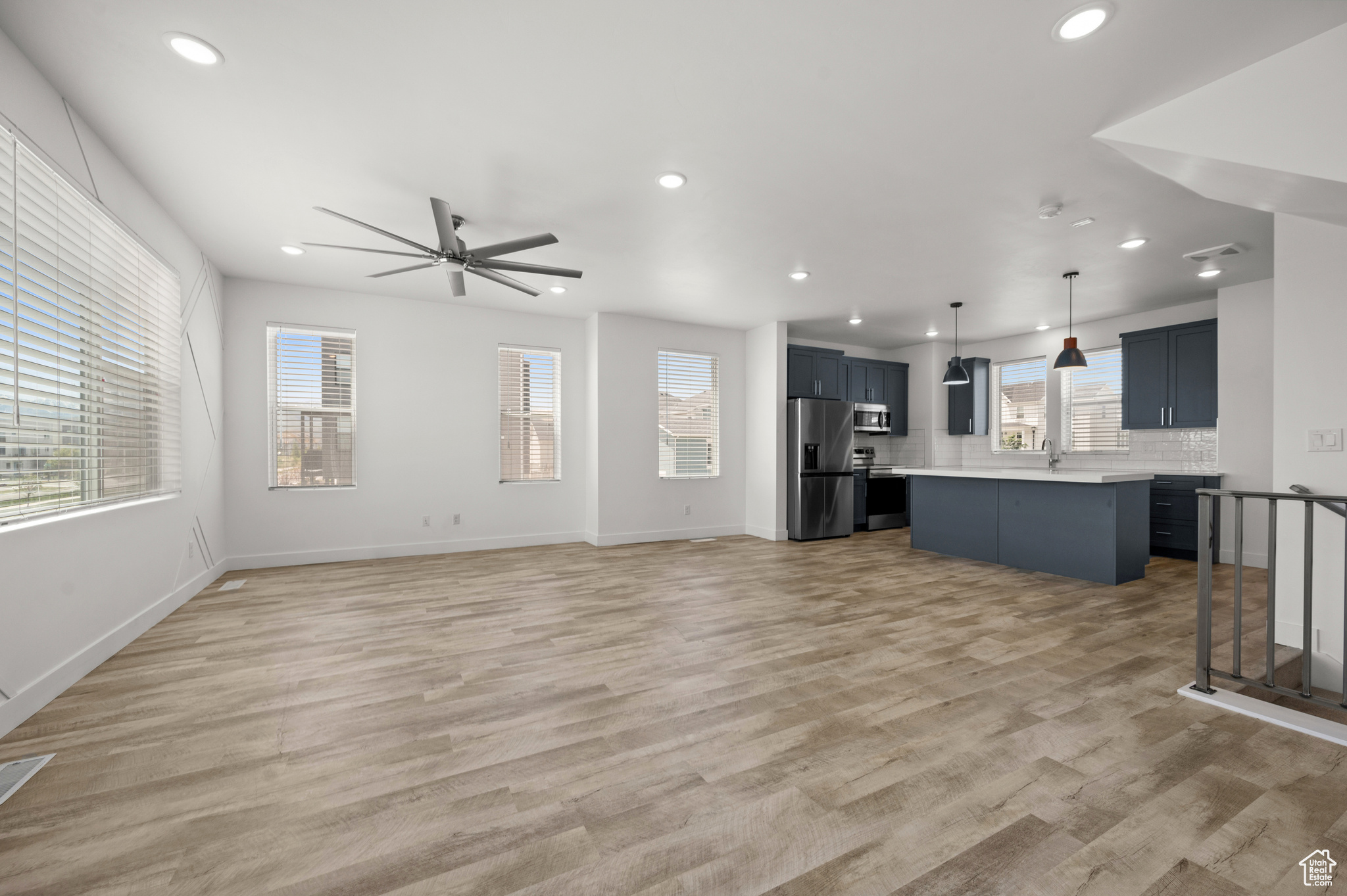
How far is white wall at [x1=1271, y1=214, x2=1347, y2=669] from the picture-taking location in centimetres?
278

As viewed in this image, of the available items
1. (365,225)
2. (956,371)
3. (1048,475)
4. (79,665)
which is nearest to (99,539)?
(79,665)

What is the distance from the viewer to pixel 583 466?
22.2ft

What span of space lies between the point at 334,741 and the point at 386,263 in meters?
3.89

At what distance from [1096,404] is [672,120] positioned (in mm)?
6645

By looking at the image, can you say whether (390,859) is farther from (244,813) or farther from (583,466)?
(583,466)

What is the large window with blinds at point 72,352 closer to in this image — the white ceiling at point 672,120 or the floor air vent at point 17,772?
the white ceiling at point 672,120

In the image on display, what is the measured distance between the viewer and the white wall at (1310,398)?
278 centimetres

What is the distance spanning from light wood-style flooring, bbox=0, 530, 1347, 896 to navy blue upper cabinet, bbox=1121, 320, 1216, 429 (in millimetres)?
3127

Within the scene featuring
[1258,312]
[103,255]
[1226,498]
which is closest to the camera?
[103,255]

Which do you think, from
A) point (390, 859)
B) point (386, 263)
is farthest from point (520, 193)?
point (390, 859)

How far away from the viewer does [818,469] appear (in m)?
7.10

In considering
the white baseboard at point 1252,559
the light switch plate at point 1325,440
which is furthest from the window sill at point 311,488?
the white baseboard at point 1252,559

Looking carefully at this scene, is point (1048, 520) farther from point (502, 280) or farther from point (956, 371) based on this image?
point (502, 280)

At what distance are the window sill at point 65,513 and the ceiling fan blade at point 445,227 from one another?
86.8 inches
